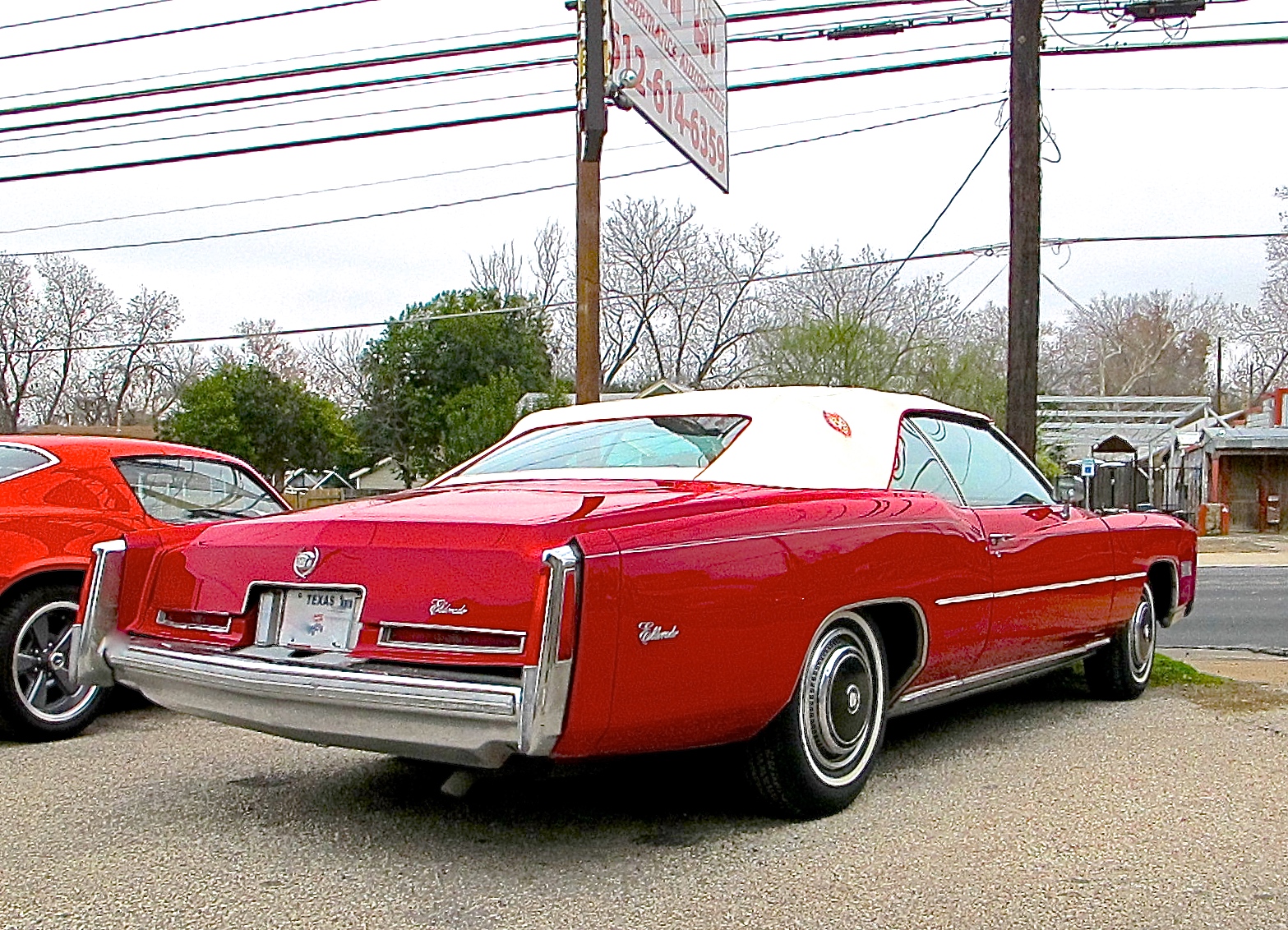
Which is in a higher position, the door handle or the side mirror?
the side mirror

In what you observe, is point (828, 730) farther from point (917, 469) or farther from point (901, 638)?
point (917, 469)

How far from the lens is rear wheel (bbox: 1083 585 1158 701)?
6434 mm

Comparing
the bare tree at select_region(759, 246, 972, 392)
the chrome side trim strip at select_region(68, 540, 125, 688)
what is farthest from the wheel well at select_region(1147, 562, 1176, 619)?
the bare tree at select_region(759, 246, 972, 392)

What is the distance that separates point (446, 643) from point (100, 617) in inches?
57.3

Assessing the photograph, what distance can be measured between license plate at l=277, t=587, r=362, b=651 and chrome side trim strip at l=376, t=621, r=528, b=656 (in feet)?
0.36

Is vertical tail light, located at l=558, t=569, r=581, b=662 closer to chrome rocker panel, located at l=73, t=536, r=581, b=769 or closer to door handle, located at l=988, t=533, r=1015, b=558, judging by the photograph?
chrome rocker panel, located at l=73, t=536, r=581, b=769

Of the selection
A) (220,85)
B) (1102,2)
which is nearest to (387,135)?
(220,85)

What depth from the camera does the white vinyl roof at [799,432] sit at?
470 cm

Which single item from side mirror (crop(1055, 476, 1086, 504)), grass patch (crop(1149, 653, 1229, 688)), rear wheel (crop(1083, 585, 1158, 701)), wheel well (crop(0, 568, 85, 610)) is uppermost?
side mirror (crop(1055, 476, 1086, 504))

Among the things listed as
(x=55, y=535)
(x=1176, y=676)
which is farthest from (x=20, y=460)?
(x=1176, y=676)

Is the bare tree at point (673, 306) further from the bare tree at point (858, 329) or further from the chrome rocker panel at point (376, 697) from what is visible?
the chrome rocker panel at point (376, 697)

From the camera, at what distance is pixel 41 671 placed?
5.60 m

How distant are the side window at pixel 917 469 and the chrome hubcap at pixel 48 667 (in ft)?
11.5

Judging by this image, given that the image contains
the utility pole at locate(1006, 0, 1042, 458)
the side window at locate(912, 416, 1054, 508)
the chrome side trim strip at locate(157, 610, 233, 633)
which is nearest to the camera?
the chrome side trim strip at locate(157, 610, 233, 633)
